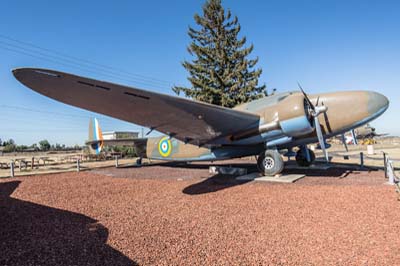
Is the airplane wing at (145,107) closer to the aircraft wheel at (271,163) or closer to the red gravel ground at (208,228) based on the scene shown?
the aircraft wheel at (271,163)

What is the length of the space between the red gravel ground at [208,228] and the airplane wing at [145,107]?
2841 mm

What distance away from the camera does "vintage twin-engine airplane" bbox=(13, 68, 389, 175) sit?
21.3ft

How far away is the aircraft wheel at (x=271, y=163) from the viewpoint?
32.7 feet

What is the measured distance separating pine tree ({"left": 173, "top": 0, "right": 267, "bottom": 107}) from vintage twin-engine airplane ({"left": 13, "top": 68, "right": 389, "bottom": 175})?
15.2 meters

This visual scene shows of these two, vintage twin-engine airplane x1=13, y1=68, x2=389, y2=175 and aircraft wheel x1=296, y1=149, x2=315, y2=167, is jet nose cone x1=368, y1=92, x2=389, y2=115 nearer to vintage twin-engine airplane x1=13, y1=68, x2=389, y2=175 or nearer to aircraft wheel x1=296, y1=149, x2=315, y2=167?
vintage twin-engine airplane x1=13, y1=68, x2=389, y2=175

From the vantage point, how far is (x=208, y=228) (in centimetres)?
439

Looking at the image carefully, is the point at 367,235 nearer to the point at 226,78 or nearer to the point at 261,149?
the point at 261,149

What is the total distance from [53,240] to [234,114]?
6851mm

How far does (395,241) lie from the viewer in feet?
Result: 11.7

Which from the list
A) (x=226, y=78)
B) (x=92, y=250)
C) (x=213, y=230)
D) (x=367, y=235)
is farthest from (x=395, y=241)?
(x=226, y=78)

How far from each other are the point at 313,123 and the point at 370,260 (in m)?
7.19

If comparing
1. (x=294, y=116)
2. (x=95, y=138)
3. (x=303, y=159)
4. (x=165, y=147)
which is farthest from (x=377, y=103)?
(x=95, y=138)

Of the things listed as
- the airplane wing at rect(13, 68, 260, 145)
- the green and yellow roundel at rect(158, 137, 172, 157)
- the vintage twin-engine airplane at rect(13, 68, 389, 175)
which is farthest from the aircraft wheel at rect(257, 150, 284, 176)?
the green and yellow roundel at rect(158, 137, 172, 157)

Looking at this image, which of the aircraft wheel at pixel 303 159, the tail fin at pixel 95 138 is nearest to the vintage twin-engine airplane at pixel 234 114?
the aircraft wheel at pixel 303 159
